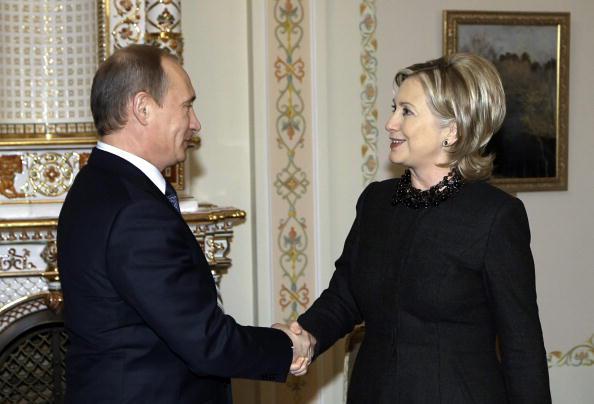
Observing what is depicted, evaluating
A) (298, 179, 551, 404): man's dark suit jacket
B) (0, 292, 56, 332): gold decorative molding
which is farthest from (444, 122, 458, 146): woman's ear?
(0, 292, 56, 332): gold decorative molding

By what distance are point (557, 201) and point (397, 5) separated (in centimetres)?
147

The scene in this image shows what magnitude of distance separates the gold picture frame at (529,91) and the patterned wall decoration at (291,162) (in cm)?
98

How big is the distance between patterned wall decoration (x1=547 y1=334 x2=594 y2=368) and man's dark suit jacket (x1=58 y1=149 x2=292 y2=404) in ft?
10.3

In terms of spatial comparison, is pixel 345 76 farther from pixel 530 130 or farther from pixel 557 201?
pixel 557 201

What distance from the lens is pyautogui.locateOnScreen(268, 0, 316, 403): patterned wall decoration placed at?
4.57 metres

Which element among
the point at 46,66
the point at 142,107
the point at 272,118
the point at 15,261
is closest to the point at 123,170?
the point at 142,107

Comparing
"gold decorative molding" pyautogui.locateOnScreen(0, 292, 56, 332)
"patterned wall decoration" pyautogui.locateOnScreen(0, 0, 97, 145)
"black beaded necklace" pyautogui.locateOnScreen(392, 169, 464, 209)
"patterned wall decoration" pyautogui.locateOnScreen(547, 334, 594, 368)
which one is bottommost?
"patterned wall decoration" pyautogui.locateOnScreen(547, 334, 594, 368)

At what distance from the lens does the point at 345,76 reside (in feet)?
15.6

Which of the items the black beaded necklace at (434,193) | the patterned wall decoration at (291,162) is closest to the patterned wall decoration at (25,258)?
the patterned wall decoration at (291,162)

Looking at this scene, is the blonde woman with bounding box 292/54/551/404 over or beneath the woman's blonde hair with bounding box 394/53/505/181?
beneath

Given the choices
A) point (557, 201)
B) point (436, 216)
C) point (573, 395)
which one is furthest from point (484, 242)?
point (573, 395)

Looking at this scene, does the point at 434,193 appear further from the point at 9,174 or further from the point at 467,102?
the point at 9,174

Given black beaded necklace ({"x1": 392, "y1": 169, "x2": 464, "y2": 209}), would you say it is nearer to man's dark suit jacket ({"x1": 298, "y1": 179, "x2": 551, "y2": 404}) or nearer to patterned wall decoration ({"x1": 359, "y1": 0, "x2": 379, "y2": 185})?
man's dark suit jacket ({"x1": 298, "y1": 179, "x2": 551, "y2": 404})

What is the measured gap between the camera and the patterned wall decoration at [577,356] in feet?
16.8
